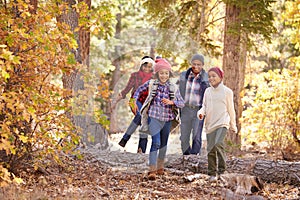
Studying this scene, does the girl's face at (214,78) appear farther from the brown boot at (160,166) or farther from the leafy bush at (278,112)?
the leafy bush at (278,112)

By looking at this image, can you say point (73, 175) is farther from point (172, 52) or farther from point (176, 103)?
point (172, 52)

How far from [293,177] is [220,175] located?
946 millimetres

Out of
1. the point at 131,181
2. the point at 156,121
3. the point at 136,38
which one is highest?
the point at 136,38

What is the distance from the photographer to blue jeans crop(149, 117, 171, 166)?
6.53 meters

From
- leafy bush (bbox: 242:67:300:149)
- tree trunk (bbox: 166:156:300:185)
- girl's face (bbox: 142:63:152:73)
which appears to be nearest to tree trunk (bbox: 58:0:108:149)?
girl's face (bbox: 142:63:152:73)

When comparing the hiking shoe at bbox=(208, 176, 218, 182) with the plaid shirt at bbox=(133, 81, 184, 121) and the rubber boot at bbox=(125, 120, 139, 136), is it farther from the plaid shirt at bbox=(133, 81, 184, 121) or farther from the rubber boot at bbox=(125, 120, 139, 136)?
the rubber boot at bbox=(125, 120, 139, 136)

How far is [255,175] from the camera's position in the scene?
643cm

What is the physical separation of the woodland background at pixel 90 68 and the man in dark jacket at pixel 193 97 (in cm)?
135

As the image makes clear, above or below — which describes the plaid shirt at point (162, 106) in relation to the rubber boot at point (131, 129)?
above

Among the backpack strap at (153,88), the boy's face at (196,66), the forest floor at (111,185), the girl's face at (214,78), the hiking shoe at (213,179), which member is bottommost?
the forest floor at (111,185)

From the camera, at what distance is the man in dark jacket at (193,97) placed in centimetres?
753

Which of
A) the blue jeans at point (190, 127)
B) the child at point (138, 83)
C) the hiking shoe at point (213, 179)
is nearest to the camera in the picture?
the hiking shoe at point (213, 179)

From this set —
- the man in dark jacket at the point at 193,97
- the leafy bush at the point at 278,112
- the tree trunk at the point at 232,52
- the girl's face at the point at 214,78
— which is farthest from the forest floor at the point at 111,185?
the leafy bush at the point at 278,112

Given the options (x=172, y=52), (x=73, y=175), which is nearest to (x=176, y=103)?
(x=73, y=175)
